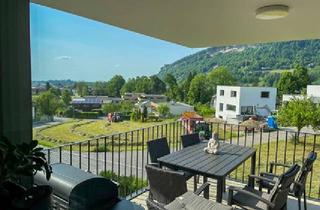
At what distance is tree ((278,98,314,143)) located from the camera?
1500cm

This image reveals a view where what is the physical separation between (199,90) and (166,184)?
1692 inches

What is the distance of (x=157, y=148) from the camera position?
3.37 metres

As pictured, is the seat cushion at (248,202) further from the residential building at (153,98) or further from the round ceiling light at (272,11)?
the residential building at (153,98)

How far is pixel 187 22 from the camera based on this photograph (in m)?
2.90

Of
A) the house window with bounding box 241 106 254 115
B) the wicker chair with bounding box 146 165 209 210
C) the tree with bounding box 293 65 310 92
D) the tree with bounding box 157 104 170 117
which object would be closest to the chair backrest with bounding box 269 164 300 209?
the wicker chair with bounding box 146 165 209 210

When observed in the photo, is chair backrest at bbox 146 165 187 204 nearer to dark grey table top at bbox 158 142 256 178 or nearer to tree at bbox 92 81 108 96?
dark grey table top at bbox 158 142 256 178

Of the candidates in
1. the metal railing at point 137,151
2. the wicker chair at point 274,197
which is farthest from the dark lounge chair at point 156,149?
the wicker chair at point 274,197

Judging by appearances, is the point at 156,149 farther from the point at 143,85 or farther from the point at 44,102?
the point at 143,85

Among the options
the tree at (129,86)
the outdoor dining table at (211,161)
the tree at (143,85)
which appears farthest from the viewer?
the tree at (143,85)

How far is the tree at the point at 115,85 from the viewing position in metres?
23.3

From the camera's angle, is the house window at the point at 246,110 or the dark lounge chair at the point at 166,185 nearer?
the dark lounge chair at the point at 166,185

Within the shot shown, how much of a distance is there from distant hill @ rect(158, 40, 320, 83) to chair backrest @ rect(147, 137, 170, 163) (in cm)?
2845

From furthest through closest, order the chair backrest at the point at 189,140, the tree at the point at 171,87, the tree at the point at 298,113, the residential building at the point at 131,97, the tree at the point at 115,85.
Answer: the tree at the point at 171,87
the residential building at the point at 131,97
the tree at the point at 115,85
the tree at the point at 298,113
the chair backrest at the point at 189,140

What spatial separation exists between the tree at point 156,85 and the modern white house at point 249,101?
1083 cm
